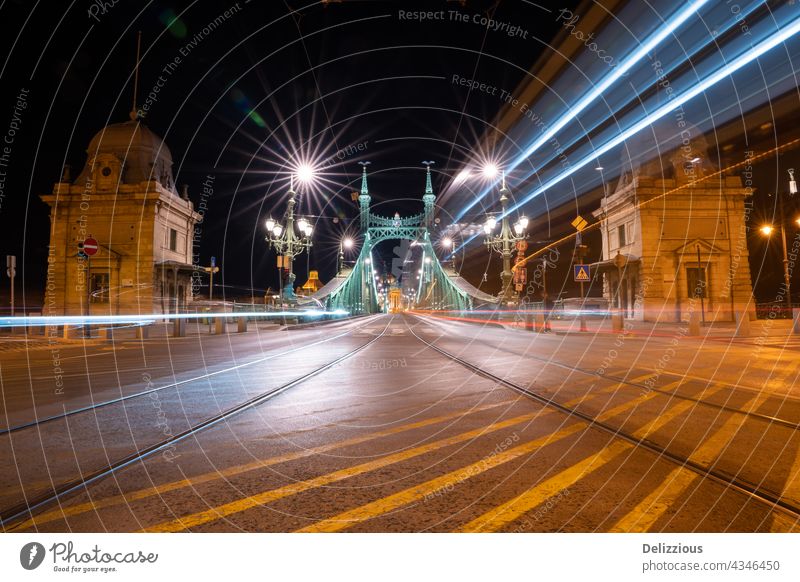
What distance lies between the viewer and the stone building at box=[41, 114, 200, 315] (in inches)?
1265

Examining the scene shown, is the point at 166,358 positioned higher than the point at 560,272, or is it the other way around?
the point at 560,272

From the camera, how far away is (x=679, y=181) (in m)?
30.6

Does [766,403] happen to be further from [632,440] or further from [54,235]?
[54,235]

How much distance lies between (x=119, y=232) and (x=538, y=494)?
37410 millimetres

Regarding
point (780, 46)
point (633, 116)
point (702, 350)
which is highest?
point (633, 116)

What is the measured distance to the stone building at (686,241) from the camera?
2920cm

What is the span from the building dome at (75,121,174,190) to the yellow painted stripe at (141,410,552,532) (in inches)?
1445

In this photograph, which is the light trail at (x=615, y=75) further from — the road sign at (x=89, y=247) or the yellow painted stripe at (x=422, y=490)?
the road sign at (x=89, y=247)

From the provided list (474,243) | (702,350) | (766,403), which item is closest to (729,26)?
(702,350)

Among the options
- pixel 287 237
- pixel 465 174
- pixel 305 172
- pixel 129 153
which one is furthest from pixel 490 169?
pixel 129 153

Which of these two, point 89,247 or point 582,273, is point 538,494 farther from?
point 89,247

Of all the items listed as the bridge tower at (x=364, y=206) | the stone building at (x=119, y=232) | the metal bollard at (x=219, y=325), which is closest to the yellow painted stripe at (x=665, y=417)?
the metal bollard at (x=219, y=325)
